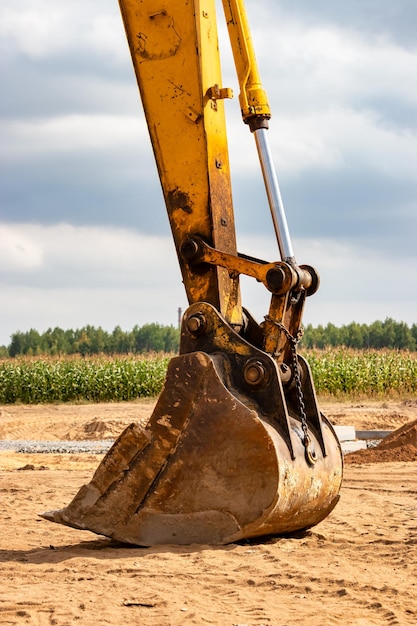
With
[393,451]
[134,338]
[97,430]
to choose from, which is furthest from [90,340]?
[393,451]

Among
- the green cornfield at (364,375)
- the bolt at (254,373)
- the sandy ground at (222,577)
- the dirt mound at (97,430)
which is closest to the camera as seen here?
the sandy ground at (222,577)

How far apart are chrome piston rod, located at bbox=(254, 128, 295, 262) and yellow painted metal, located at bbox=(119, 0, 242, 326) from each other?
0.22 metres

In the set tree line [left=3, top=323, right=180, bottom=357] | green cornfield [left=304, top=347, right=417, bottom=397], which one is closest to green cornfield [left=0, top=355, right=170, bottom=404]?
green cornfield [left=304, top=347, right=417, bottom=397]

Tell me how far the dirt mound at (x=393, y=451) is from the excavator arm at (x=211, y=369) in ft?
17.8

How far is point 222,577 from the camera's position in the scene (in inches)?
170

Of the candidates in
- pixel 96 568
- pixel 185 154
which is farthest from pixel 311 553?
pixel 185 154

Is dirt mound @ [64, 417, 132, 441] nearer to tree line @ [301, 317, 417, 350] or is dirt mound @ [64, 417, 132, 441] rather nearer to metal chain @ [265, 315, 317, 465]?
metal chain @ [265, 315, 317, 465]

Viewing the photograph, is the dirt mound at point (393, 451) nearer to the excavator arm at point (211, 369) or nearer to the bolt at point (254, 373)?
the excavator arm at point (211, 369)

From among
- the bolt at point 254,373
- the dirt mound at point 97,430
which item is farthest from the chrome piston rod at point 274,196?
the dirt mound at point 97,430

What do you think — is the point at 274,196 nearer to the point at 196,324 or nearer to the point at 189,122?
the point at 189,122

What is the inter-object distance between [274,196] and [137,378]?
683 inches

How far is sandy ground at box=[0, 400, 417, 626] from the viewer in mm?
3828

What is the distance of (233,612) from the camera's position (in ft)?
12.6

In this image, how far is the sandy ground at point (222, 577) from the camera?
→ 383 centimetres
